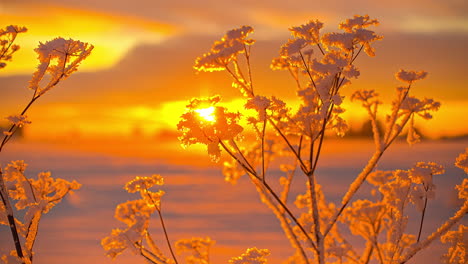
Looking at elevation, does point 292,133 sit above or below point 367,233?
above

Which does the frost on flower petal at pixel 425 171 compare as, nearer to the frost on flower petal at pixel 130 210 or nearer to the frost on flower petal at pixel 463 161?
the frost on flower petal at pixel 463 161

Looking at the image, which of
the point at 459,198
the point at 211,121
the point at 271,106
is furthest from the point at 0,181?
the point at 459,198

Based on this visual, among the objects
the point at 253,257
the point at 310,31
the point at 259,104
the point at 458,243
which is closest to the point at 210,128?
the point at 259,104

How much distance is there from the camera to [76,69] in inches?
241

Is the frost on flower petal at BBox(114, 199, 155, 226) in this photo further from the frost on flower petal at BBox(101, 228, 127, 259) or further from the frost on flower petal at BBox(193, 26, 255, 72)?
the frost on flower petal at BBox(193, 26, 255, 72)

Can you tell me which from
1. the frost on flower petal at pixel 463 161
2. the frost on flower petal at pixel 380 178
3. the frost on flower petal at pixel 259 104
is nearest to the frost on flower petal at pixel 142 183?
the frost on flower petal at pixel 259 104

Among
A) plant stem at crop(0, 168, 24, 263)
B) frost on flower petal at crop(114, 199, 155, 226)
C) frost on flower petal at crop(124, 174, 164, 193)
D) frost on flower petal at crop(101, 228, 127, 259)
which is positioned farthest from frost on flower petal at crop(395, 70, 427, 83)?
plant stem at crop(0, 168, 24, 263)

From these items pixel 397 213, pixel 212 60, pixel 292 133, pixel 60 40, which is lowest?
pixel 397 213

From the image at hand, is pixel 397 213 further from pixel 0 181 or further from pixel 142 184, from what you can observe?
pixel 0 181

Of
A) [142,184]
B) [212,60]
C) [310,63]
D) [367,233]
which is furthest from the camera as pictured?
[367,233]

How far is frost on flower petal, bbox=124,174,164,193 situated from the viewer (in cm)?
651

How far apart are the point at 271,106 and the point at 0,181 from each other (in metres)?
3.09

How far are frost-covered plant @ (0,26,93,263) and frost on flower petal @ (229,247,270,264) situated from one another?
2224 mm

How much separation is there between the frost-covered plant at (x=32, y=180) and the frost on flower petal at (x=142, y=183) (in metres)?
0.88
